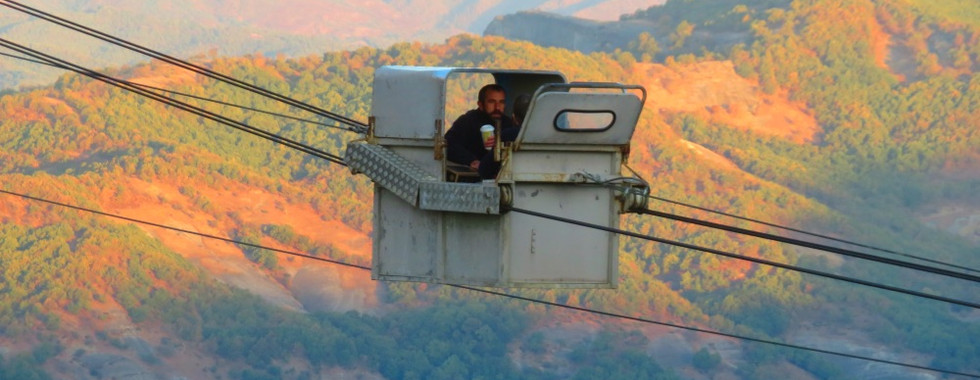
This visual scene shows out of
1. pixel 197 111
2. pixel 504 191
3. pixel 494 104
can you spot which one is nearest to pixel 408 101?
pixel 494 104

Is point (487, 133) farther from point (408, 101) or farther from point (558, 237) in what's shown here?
point (558, 237)

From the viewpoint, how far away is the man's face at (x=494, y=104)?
25.9m

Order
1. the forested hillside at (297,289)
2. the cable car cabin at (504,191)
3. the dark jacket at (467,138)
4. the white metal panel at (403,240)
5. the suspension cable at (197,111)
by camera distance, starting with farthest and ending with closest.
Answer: the forested hillside at (297,289)
the suspension cable at (197,111)
the dark jacket at (467,138)
the white metal panel at (403,240)
the cable car cabin at (504,191)

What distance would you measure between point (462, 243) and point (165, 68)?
171 meters

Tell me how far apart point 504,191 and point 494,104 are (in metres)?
1.65

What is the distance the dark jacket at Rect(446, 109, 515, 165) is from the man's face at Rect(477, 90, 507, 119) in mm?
106

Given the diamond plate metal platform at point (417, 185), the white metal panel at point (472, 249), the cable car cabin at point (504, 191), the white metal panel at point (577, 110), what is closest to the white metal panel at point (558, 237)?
the cable car cabin at point (504, 191)

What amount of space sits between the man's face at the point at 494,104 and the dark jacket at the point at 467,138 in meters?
0.11

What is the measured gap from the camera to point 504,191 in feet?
81.6

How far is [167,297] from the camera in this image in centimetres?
16062

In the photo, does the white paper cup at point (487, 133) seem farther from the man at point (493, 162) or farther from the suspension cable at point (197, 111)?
the suspension cable at point (197, 111)

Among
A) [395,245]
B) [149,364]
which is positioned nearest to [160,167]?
[149,364]

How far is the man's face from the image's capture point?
25.9 meters

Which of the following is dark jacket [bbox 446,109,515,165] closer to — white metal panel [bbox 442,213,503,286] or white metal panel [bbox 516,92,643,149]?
white metal panel [bbox 442,213,503,286]
